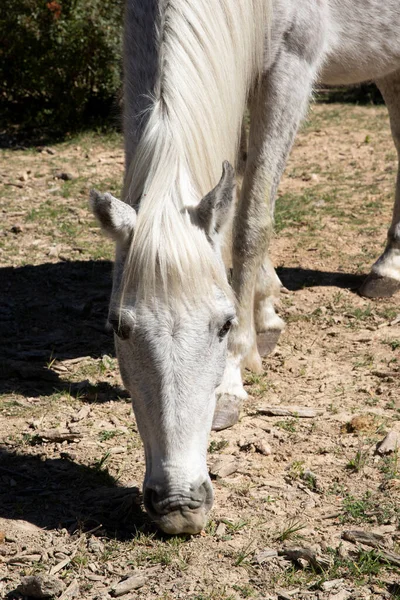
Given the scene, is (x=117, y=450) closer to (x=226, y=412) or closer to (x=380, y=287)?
(x=226, y=412)

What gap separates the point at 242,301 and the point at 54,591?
2054mm

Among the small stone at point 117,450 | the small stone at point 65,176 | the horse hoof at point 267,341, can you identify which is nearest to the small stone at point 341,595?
the small stone at point 117,450

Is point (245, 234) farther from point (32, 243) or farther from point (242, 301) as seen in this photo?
point (32, 243)

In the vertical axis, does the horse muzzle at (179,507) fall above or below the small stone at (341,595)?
above

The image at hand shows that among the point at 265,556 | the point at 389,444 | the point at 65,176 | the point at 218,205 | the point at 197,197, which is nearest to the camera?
the point at 265,556

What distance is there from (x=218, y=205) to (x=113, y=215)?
412 millimetres

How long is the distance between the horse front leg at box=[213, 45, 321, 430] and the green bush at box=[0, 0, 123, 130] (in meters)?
5.03

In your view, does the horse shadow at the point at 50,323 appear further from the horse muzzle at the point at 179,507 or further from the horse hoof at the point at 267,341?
the horse muzzle at the point at 179,507

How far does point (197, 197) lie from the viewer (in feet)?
10.4

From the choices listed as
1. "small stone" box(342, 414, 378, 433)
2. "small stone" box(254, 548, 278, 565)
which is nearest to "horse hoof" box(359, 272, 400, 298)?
"small stone" box(342, 414, 378, 433)

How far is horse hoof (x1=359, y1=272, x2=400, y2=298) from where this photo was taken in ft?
17.8

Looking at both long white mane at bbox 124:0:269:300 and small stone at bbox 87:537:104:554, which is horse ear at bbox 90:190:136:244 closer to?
long white mane at bbox 124:0:269:300

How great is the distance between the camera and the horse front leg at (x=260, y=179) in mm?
4156

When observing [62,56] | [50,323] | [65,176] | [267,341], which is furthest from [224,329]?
[62,56]
